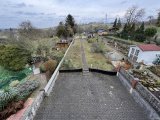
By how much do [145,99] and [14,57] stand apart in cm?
2234

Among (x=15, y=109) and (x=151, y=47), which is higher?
(x=151, y=47)

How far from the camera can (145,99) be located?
32.4ft

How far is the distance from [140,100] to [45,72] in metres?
12.8

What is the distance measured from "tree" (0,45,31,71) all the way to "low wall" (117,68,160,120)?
1817 cm

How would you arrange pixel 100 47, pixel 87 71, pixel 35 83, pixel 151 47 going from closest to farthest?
pixel 35 83 < pixel 87 71 < pixel 151 47 < pixel 100 47

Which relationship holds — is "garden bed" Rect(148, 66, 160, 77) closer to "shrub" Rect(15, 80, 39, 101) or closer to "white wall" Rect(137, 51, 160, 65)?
"white wall" Rect(137, 51, 160, 65)

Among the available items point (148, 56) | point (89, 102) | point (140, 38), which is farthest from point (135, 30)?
point (89, 102)

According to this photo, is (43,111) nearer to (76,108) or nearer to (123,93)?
(76,108)

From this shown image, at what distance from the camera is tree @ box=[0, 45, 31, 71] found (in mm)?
24734

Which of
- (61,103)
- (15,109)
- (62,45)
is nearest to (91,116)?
(61,103)

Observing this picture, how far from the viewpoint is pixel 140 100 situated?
10.4 m

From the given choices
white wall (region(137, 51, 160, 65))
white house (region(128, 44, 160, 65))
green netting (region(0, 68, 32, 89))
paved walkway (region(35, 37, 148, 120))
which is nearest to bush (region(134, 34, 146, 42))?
white house (region(128, 44, 160, 65))

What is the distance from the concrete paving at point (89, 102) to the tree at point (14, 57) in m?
12.7

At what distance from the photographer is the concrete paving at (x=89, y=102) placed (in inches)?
368
